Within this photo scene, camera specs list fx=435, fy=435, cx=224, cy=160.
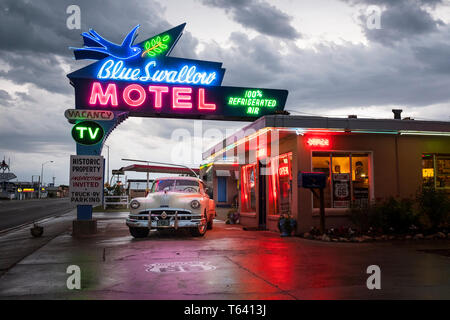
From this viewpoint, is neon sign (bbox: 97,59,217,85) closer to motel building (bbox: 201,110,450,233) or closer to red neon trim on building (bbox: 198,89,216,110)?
red neon trim on building (bbox: 198,89,216,110)

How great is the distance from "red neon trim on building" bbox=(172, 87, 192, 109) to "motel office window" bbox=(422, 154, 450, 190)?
8955 mm

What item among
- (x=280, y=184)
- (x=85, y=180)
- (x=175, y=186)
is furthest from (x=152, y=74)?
(x=280, y=184)

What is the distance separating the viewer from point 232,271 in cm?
725

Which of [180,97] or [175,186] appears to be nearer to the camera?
[175,186]

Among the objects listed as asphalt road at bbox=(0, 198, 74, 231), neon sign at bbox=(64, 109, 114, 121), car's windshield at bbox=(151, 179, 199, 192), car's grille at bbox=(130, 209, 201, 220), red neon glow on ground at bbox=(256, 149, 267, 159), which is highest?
neon sign at bbox=(64, 109, 114, 121)

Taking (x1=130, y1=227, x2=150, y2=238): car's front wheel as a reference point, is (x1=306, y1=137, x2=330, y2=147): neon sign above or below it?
above

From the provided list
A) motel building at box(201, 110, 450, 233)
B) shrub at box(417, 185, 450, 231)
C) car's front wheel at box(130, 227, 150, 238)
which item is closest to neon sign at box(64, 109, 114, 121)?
car's front wheel at box(130, 227, 150, 238)

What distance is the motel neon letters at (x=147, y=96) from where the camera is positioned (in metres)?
16.3

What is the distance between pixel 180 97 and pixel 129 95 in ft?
6.60

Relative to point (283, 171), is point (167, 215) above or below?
below

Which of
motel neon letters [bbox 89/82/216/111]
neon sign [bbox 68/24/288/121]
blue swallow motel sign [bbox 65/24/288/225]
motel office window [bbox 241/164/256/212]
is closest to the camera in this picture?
motel neon letters [bbox 89/82/216/111]

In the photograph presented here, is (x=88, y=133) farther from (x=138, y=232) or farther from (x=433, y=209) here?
(x=433, y=209)

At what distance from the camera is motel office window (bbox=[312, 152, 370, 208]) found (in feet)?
45.0
